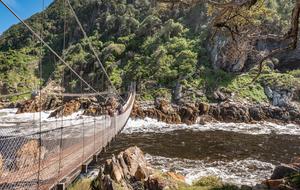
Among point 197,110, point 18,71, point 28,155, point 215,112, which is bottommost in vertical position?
point 215,112

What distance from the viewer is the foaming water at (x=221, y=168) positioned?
10.1m

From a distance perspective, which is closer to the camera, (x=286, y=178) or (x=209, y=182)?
(x=286, y=178)

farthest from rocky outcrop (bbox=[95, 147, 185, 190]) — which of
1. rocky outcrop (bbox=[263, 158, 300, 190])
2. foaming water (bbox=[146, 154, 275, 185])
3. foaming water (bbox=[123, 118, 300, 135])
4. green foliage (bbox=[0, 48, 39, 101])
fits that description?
green foliage (bbox=[0, 48, 39, 101])

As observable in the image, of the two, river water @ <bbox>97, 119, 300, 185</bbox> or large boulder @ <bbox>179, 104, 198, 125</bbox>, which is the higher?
large boulder @ <bbox>179, 104, 198, 125</bbox>

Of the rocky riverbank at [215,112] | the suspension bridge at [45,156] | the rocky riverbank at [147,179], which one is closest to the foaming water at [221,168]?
the rocky riverbank at [147,179]

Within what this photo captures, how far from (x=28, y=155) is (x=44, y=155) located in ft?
1.49

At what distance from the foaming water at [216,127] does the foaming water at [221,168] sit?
6.68m

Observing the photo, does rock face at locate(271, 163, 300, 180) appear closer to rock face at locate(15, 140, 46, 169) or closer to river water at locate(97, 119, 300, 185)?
river water at locate(97, 119, 300, 185)

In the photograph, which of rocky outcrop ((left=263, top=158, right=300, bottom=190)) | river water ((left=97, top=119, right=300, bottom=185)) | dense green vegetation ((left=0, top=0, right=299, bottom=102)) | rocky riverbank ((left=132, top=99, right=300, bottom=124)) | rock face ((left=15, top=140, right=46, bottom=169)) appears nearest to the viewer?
rock face ((left=15, top=140, right=46, bottom=169))

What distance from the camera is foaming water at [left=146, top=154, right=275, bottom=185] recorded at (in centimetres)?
1011

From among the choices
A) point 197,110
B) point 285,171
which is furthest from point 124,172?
point 197,110

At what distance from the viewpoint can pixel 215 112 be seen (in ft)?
76.6

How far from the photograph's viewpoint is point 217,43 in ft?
100

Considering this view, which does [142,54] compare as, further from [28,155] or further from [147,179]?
[28,155]
